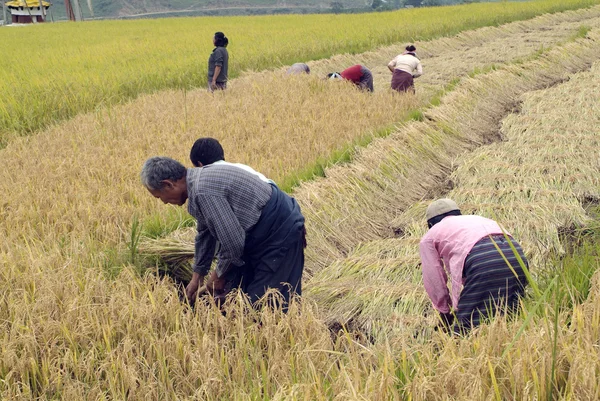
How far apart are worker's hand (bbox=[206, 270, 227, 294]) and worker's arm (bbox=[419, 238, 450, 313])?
1.17m

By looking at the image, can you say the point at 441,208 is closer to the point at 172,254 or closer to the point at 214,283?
the point at 214,283

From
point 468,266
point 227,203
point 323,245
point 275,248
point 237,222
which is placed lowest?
point 323,245

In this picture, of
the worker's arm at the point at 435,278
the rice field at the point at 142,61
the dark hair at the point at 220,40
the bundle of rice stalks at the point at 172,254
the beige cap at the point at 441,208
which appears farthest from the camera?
the rice field at the point at 142,61

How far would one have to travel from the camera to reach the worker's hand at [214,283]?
339 cm

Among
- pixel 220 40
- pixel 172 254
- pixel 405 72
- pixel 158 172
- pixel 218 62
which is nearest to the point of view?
pixel 158 172

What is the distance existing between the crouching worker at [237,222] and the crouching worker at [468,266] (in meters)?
0.79

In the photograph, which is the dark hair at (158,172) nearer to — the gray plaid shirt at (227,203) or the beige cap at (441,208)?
the gray plaid shirt at (227,203)

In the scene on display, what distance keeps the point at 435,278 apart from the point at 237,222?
1157 mm

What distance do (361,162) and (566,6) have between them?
2441 centimetres

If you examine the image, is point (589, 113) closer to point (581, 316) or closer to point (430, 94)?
point (430, 94)

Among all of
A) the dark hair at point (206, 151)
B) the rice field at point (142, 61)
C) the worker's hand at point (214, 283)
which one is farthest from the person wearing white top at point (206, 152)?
the rice field at point (142, 61)

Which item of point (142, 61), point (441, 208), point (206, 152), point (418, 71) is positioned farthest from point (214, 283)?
point (142, 61)

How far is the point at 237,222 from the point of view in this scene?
319cm

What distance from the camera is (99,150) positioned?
676 cm
